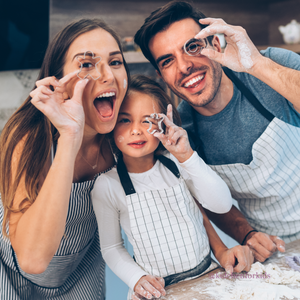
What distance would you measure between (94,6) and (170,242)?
2.02m

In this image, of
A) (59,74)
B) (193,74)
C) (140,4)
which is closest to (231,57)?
(193,74)

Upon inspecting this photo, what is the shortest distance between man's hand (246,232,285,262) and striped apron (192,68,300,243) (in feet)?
0.77

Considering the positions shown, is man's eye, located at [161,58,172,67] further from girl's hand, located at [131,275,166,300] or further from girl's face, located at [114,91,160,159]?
girl's hand, located at [131,275,166,300]

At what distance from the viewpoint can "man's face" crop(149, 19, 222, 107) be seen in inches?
43.3

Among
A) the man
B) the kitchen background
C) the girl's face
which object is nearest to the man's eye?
the man

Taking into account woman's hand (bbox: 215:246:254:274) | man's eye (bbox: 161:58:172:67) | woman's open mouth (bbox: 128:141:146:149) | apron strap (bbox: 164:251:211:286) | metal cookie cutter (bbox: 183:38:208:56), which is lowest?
apron strap (bbox: 164:251:211:286)

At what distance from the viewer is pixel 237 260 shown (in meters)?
0.91

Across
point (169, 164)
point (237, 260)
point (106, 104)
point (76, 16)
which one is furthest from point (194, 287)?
point (76, 16)

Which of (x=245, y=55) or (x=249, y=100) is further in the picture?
(x=249, y=100)

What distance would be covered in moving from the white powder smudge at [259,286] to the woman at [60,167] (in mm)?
479

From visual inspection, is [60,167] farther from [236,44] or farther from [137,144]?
[236,44]

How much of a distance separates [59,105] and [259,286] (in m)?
0.76

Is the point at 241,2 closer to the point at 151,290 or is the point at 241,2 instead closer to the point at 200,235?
the point at 200,235

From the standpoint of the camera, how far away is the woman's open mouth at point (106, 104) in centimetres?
93
